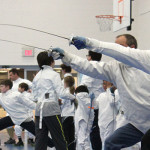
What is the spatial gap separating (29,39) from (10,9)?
1.28m

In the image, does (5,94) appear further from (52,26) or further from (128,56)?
(52,26)

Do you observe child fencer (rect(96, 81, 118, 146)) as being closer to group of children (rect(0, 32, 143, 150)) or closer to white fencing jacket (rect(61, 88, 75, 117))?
group of children (rect(0, 32, 143, 150))

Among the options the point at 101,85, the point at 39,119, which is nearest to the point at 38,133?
the point at 39,119

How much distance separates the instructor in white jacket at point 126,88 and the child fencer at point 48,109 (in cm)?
142

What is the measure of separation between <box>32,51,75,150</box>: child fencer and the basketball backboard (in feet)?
9.63

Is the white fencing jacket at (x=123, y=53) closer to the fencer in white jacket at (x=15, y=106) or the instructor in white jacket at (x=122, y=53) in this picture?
the instructor in white jacket at (x=122, y=53)

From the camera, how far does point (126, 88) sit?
9.54 ft

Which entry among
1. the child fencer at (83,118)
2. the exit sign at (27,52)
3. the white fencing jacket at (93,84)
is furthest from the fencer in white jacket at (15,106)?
the exit sign at (27,52)

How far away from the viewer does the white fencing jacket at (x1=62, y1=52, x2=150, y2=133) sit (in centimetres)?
288

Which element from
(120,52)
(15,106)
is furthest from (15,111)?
(120,52)

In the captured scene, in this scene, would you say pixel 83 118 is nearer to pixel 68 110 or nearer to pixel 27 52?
pixel 68 110

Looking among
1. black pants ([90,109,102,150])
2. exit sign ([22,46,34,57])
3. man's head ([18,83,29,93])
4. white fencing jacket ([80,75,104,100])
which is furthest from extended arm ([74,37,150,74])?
exit sign ([22,46,34,57])

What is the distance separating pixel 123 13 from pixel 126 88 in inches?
179

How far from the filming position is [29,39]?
433 inches
